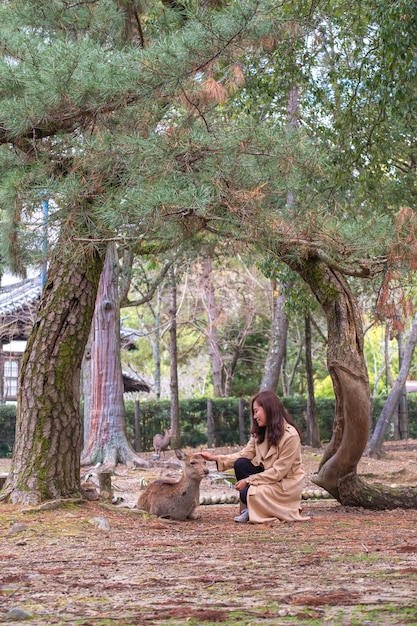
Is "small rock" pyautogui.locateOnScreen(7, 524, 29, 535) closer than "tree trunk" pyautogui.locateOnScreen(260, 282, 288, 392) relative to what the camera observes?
Yes

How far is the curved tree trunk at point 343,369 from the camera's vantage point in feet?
22.4

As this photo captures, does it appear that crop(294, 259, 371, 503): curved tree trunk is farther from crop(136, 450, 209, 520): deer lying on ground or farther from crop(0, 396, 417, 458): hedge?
crop(0, 396, 417, 458): hedge

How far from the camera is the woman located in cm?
624

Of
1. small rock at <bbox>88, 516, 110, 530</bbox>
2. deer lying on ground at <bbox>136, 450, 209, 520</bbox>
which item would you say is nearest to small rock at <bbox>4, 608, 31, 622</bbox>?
small rock at <bbox>88, 516, 110, 530</bbox>

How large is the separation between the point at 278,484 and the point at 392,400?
8586 mm

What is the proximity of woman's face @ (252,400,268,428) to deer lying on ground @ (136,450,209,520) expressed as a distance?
1.70 ft

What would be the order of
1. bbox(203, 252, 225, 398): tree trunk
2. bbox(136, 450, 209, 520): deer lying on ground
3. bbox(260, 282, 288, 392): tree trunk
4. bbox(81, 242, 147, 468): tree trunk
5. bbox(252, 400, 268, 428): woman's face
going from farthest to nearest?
bbox(203, 252, 225, 398): tree trunk, bbox(260, 282, 288, 392): tree trunk, bbox(81, 242, 147, 468): tree trunk, bbox(252, 400, 268, 428): woman's face, bbox(136, 450, 209, 520): deer lying on ground

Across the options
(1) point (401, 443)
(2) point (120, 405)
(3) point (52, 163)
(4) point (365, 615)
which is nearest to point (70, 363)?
(3) point (52, 163)

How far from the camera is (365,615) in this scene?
2.73 m

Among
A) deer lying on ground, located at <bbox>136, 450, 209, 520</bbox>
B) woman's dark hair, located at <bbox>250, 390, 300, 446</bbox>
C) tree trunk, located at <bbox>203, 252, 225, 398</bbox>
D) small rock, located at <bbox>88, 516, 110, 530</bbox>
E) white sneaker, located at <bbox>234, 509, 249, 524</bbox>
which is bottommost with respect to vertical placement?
white sneaker, located at <bbox>234, 509, 249, 524</bbox>

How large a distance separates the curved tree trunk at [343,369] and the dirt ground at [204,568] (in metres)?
0.48

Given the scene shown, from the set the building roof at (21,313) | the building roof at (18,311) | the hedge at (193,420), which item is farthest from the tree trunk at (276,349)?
the building roof at (18,311)

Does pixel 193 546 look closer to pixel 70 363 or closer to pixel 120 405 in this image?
pixel 70 363

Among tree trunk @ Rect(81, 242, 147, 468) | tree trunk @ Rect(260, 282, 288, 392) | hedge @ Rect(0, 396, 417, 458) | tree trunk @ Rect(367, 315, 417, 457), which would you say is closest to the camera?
tree trunk @ Rect(81, 242, 147, 468)
